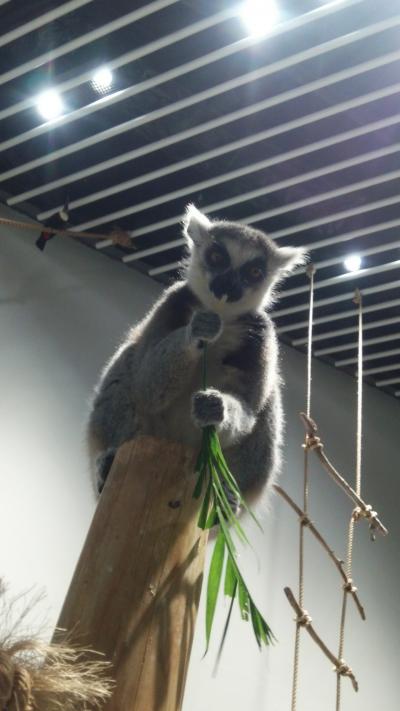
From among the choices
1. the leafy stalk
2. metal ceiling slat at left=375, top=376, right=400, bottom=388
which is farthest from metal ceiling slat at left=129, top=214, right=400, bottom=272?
the leafy stalk

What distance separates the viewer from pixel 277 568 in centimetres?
→ 478

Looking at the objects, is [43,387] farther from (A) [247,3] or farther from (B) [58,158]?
(A) [247,3]

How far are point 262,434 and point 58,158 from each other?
205 cm

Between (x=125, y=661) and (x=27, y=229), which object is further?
(x=27, y=229)

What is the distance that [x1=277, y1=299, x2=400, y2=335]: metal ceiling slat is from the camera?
4887 millimetres

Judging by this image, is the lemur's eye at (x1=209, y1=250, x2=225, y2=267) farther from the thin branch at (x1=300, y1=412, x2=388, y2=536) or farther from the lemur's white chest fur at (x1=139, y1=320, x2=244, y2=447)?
the thin branch at (x1=300, y1=412, x2=388, y2=536)

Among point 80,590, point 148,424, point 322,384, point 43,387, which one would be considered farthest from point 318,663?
point 80,590

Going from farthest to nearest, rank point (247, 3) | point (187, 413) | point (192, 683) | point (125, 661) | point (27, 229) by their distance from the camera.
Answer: point (27, 229), point (192, 683), point (247, 3), point (187, 413), point (125, 661)

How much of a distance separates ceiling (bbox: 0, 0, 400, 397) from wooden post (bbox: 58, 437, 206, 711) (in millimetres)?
2091

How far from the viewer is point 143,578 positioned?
1.95 m

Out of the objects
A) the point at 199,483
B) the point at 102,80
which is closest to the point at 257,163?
the point at 102,80

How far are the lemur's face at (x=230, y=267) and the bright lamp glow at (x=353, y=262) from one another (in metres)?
1.48

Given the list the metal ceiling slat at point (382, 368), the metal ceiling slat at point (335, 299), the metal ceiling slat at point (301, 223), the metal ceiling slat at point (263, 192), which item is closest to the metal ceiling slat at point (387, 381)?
the metal ceiling slat at point (382, 368)

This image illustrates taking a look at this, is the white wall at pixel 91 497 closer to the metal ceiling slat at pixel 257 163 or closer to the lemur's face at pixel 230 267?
the metal ceiling slat at pixel 257 163
